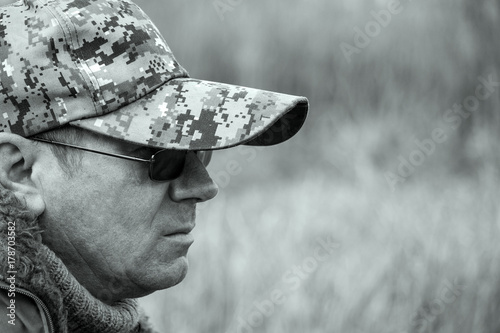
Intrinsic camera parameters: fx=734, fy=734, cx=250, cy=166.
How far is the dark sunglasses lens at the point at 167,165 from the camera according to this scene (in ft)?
6.33

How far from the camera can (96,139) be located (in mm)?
1893

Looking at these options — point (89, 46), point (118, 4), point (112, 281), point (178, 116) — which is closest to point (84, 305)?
point (112, 281)

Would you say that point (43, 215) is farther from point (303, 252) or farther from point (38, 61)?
point (303, 252)

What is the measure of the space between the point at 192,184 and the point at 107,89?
37 cm

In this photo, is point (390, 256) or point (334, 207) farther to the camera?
point (334, 207)

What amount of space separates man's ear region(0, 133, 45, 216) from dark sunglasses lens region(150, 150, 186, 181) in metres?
0.30

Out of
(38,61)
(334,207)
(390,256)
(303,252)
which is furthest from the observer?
(334,207)

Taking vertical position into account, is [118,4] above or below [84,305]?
above

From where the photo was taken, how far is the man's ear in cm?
182

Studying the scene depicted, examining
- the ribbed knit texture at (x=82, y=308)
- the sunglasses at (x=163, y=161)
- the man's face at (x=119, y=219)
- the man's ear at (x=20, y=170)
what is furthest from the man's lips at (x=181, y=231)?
the man's ear at (x=20, y=170)

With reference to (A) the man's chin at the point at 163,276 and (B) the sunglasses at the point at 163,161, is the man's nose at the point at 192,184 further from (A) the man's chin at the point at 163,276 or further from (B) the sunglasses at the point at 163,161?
(A) the man's chin at the point at 163,276

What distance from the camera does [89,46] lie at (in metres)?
1.89

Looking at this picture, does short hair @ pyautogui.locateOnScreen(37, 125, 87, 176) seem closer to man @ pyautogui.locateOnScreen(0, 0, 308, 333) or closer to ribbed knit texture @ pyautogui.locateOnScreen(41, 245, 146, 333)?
man @ pyautogui.locateOnScreen(0, 0, 308, 333)

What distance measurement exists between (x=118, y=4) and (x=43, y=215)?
1.98ft
